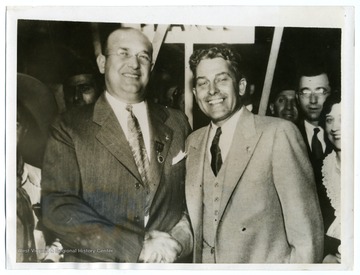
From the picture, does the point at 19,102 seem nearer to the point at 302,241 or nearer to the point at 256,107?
the point at 256,107

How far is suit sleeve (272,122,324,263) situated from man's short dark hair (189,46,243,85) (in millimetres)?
140

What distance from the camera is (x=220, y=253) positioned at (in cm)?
95

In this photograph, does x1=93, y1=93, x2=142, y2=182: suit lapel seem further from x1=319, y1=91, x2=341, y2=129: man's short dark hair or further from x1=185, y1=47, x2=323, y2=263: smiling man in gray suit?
x1=319, y1=91, x2=341, y2=129: man's short dark hair

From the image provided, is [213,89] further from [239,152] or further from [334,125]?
[334,125]

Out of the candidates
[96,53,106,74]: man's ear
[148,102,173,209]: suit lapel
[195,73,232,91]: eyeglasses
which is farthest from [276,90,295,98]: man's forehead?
[96,53,106,74]: man's ear

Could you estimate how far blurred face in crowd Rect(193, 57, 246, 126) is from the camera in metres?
0.95

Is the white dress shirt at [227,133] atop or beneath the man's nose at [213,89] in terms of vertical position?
beneath

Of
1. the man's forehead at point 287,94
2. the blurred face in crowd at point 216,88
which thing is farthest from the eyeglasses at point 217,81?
the man's forehead at point 287,94

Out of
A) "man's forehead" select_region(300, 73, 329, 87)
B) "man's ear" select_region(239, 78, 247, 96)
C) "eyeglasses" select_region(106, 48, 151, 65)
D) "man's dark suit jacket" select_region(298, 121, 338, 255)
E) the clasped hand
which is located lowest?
the clasped hand

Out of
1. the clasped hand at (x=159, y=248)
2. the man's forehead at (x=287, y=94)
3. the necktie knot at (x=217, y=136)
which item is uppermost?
the man's forehead at (x=287, y=94)

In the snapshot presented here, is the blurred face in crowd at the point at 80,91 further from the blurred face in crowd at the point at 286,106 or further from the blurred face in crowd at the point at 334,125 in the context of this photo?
the blurred face in crowd at the point at 334,125

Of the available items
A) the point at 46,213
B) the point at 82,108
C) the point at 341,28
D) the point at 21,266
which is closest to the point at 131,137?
the point at 82,108

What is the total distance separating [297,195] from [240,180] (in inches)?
4.5

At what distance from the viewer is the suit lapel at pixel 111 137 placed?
940mm
